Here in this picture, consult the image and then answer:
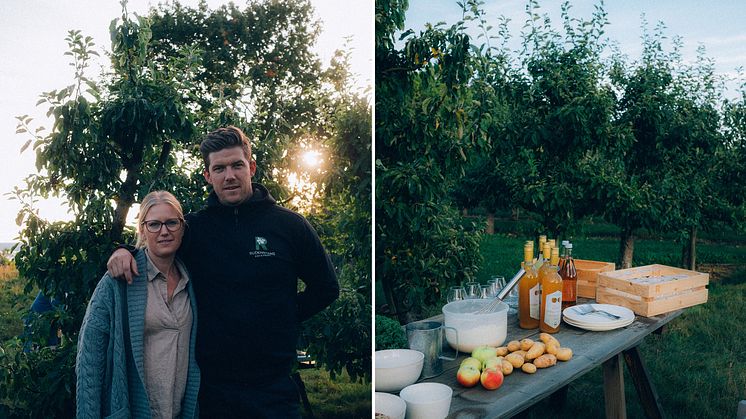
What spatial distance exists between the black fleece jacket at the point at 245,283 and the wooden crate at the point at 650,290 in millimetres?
1271

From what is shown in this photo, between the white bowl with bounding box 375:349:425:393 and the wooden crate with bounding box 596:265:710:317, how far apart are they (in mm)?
1111

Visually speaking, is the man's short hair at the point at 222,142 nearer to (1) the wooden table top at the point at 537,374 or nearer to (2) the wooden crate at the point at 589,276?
(1) the wooden table top at the point at 537,374

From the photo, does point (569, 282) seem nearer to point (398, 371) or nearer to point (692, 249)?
point (398, 371)

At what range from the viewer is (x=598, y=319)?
2.07m

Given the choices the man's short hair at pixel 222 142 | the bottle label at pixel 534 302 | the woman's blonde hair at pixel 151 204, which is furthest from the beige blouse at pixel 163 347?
the bottle label at pixel 534 302

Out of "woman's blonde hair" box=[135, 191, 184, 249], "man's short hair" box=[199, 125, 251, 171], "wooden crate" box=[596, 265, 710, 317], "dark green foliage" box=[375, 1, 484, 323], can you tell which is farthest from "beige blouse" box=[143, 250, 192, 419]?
"wooden crate" box=[596, 265, 710, 317]

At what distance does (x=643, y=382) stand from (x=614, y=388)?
0.87 ft

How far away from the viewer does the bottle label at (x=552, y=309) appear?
76.5 inches

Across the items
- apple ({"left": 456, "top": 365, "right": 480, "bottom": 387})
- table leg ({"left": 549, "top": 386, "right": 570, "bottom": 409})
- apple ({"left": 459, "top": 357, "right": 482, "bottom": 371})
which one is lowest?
table leg ({"left": 549, "top": 386, "right": 570, "bottom": 409})

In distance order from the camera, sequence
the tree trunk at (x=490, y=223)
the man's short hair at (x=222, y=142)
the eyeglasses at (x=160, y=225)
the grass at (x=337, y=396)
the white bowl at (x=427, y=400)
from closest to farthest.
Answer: the white bowl at (x=427, y=400), the eyeglasses at (x=160, y=225), the man's short hair at (x=222, y=142), the grass at (x=337, y=396), the tree trunk at (x=490, y=223)

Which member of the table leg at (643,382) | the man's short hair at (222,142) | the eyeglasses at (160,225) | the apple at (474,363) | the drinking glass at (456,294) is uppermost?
the man's short hair at (222,142)

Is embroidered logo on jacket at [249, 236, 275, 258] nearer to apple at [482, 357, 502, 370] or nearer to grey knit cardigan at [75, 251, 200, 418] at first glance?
grey knit cardigan at [75, 251, 200, 418]

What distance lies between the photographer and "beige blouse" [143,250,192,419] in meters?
1.64

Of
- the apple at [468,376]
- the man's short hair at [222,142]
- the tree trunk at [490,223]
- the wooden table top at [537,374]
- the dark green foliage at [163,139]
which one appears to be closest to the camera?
the wooden table top at [537,374]
